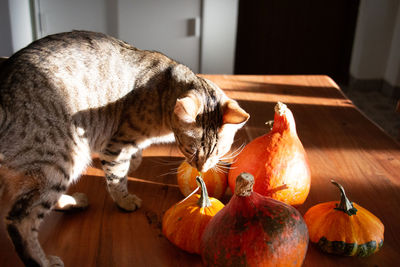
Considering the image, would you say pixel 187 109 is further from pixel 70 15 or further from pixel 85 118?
pixel 70 15

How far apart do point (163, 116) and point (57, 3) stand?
2556 mm

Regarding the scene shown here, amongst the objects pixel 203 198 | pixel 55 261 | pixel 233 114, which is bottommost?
pixel 55 261

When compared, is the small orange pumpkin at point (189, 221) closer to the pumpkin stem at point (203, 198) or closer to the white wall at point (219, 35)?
the pumpkin stem at point (203, 198)

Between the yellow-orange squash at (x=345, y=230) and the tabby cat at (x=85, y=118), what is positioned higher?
the tabby cat at (x=85, y=118)

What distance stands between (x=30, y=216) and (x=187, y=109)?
459 mm

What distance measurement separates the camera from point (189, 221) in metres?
0.90

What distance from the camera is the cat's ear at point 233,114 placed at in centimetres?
107

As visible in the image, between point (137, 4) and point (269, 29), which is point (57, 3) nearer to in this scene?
point (137, 4)

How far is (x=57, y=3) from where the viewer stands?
3375 millimetres

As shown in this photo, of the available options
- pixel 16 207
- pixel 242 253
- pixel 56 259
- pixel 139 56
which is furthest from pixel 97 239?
pixel 139 56

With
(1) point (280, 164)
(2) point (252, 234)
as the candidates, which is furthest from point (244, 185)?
(1) point (280, 164)

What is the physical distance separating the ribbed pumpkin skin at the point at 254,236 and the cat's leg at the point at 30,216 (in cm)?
37

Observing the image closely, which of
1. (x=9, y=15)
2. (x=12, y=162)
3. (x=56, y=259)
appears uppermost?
(x=9, y=15)

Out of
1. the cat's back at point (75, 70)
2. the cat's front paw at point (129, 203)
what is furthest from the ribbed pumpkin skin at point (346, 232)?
the cat's back at point (75, 70)
